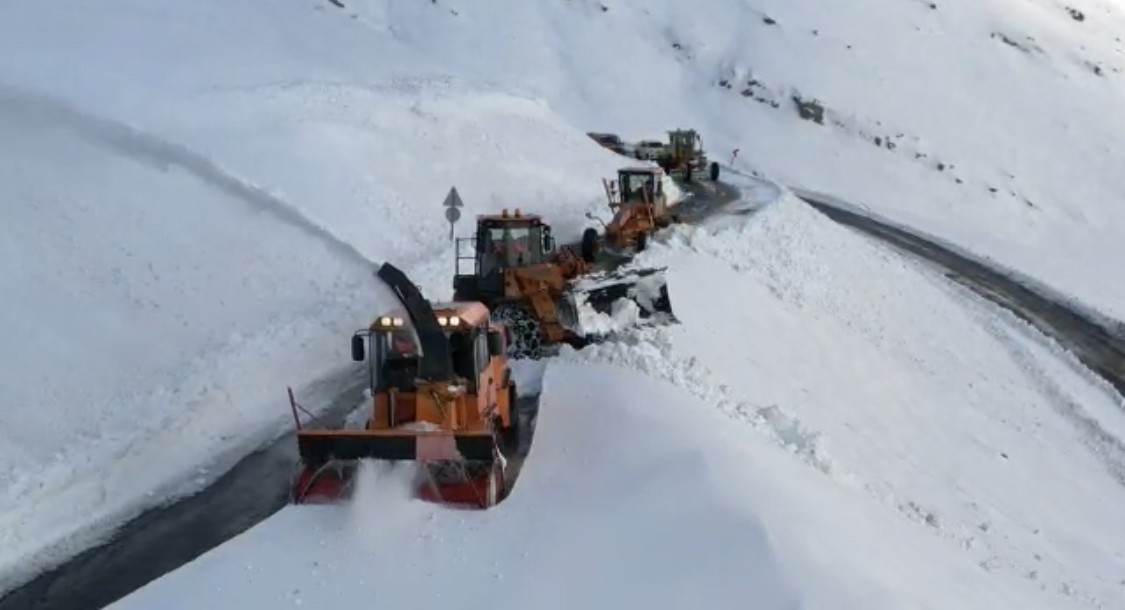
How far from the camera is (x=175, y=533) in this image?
13461 mm

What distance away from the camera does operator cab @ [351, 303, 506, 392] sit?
1299cm

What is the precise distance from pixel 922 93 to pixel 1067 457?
4352cm

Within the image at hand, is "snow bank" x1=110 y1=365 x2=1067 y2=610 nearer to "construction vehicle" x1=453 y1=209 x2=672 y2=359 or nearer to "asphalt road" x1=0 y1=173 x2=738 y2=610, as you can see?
"asphalt road" x1=0 y1=173 x2=738 y2=610

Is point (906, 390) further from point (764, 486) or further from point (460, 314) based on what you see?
point (460, 314)

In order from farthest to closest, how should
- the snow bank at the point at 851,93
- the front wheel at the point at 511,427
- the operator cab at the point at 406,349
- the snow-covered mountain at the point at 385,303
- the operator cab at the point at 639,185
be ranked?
the snow bank at the point at 851,93 < the operator cab at the point at 639,185 < the front wheel at the point at 511,427 < the snow-covered mountain at the point at 385,303 < the operator cab at the point at 406,349

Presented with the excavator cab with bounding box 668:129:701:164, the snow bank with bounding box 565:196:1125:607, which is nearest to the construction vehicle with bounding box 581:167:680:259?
the snow bank with bounding box 565:196:1125:607

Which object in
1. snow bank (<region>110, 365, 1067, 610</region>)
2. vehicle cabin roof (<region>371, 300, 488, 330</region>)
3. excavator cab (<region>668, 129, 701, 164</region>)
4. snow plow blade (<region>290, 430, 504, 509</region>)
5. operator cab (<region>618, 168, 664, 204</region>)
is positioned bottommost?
snow bank (<region>110, 365, 1067, 610</region>)

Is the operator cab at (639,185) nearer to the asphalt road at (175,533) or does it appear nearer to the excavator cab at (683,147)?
the excavator cab at (683,147)

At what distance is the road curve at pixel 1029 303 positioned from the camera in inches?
1163

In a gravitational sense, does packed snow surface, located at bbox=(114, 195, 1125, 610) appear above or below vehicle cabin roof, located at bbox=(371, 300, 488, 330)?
below

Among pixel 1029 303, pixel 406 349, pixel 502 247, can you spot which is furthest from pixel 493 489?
pixel 1029 303

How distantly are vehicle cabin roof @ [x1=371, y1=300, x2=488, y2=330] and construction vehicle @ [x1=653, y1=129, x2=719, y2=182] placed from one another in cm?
2903

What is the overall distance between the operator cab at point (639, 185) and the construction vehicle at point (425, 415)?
15.9 metres

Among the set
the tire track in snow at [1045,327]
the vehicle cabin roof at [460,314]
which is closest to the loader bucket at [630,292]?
the vehicle cabin roof at [460,314]
